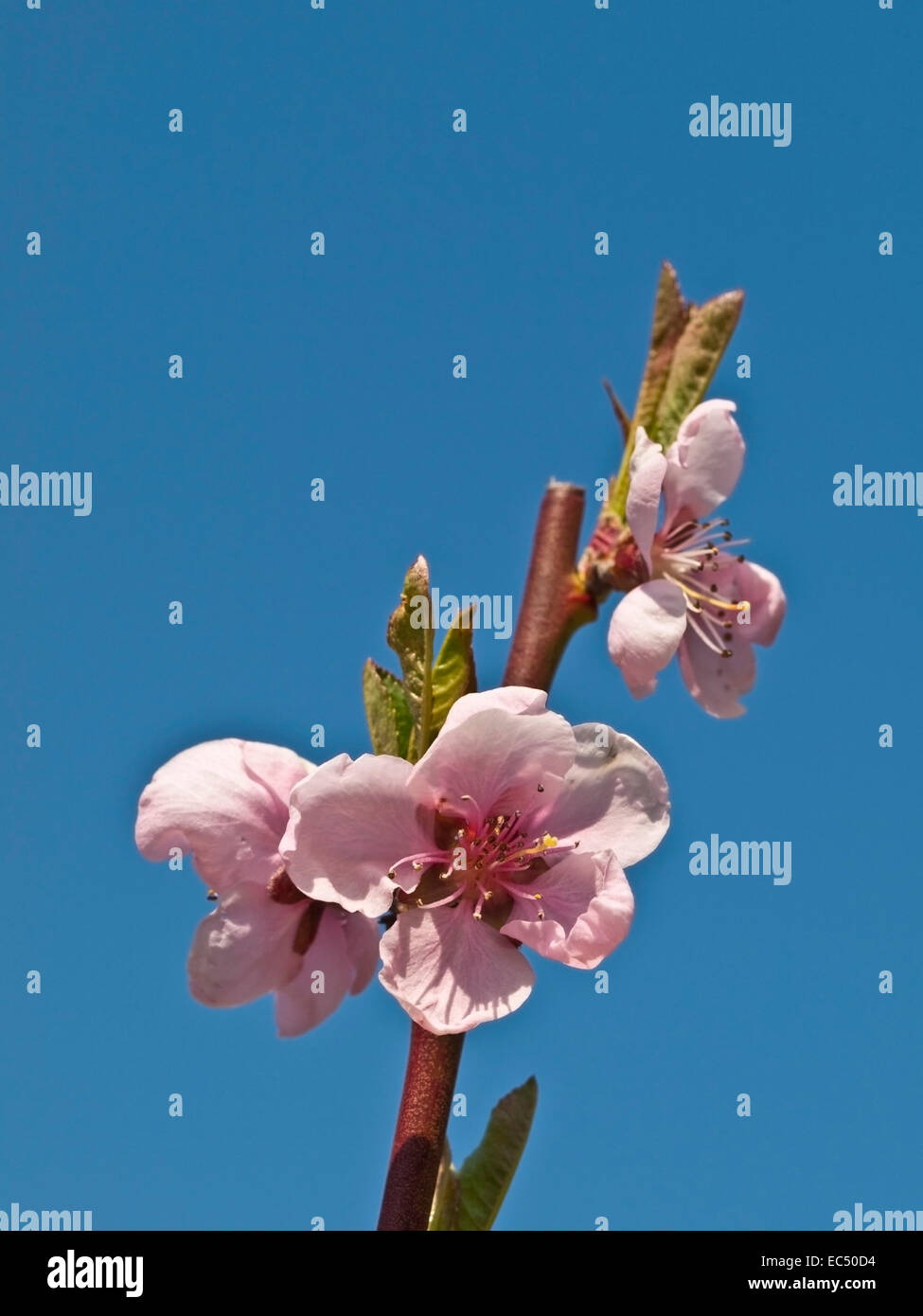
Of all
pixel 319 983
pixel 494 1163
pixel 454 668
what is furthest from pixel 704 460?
pixel 494 1163

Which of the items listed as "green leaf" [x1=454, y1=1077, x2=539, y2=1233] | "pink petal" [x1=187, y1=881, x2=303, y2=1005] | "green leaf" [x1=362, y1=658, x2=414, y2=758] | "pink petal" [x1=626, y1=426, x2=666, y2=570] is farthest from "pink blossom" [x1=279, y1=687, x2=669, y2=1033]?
"pink petal" [x1=626, y1=426, x2=666, y2=570]

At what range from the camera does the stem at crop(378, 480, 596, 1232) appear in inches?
70.7

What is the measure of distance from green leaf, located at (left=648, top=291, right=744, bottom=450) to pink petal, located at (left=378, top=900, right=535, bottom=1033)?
1.07 metres

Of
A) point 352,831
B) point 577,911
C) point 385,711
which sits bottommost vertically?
point 577,911

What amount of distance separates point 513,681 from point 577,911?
42 centimetres

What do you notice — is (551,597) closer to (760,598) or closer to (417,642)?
(417,642)

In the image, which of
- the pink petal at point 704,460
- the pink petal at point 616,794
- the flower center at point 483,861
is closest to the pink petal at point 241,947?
the flower center at point 483,861

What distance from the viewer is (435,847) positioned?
1984mm

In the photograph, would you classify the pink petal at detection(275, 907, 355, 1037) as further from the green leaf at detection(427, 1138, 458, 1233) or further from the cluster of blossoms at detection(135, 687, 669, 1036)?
the green leaf at detection(427, 1138, 458, 1233)

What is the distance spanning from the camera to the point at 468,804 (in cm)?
198
